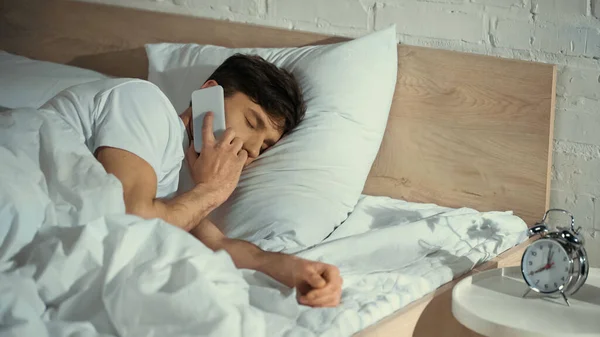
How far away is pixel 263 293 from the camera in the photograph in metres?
1.31

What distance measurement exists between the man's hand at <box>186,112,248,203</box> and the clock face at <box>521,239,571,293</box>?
55 cm

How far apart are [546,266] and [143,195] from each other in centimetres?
66

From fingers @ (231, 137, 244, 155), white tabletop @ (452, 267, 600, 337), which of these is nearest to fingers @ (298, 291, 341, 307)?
white tabletop @ (452, 267, 600, 337)

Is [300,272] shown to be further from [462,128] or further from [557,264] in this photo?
[462,128]

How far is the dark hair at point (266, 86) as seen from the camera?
6.10 ft

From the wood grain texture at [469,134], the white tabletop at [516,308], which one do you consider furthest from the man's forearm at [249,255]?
the wood grain texture at [469,134]

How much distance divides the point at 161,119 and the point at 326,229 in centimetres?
39

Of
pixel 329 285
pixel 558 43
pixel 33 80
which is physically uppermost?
pixel 558 43

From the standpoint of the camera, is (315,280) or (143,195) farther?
(143,195)

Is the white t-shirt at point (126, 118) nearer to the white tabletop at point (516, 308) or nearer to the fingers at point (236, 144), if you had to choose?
the fingers at point (236, 144)

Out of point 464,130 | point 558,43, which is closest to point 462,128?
point 464,130

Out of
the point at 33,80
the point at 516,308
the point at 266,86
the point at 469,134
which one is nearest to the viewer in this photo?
the point at 516,308

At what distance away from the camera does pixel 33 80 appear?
2266mm

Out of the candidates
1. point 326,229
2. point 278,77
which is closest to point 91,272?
point 326,229
